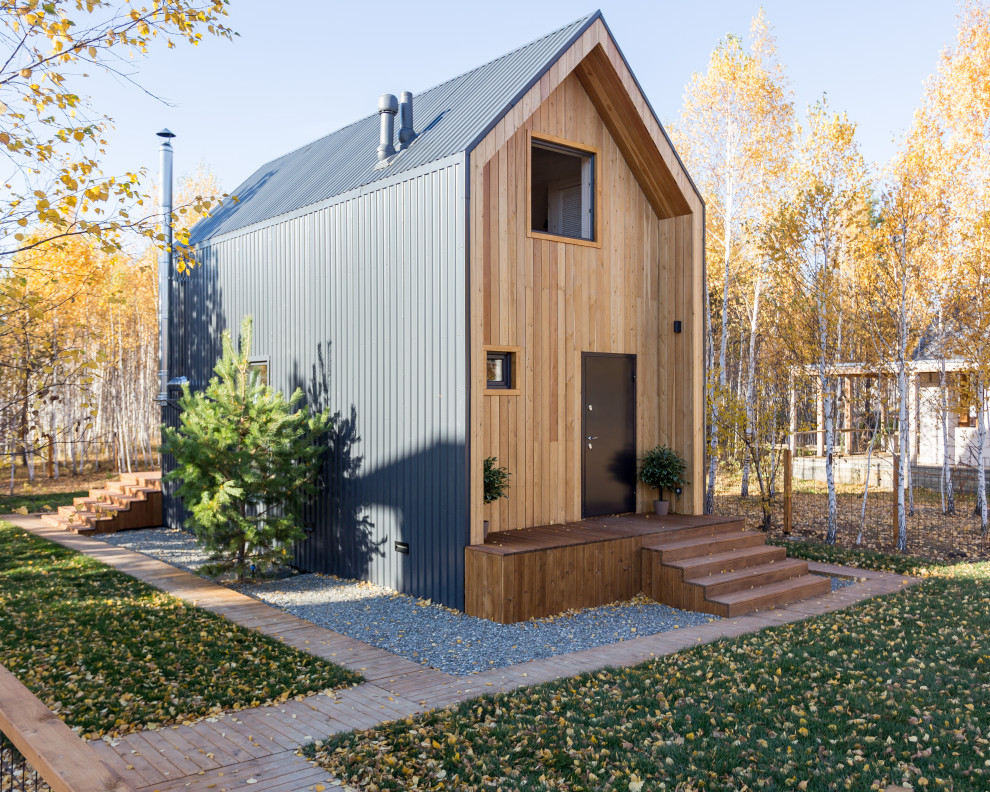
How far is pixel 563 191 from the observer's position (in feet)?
30.0

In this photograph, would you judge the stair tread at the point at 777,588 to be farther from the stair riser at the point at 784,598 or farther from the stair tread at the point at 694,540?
the stair tread at the point at 694,540

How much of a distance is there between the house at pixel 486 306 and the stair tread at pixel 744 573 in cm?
123

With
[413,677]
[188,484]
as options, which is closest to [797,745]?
[413,677]

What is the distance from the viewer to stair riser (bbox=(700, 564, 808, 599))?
291 inches

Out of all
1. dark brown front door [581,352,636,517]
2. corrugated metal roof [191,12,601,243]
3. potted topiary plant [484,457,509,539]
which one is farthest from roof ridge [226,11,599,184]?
potted topiary plant [484,457,509,539]

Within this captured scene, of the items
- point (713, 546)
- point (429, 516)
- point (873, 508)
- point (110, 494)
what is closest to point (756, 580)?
point (713, 546)

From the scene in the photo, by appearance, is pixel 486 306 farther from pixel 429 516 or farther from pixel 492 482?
pixel 429 516

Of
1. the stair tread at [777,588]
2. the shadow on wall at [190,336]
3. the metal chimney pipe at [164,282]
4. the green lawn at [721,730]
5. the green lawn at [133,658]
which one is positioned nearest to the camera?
the green lawn at [721,730]

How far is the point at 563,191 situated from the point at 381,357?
3.08 meters

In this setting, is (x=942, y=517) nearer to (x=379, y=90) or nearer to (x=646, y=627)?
(x=646, y=627)

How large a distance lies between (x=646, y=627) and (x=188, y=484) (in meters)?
4.90

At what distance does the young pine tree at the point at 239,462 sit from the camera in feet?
25.7

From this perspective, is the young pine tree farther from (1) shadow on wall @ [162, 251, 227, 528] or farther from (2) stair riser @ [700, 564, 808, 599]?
(2) stair riser @ [700, 564, 808, 599]

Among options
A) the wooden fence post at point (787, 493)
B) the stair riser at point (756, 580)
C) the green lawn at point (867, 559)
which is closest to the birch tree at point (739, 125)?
the wooden fence post at point (787, 493)
